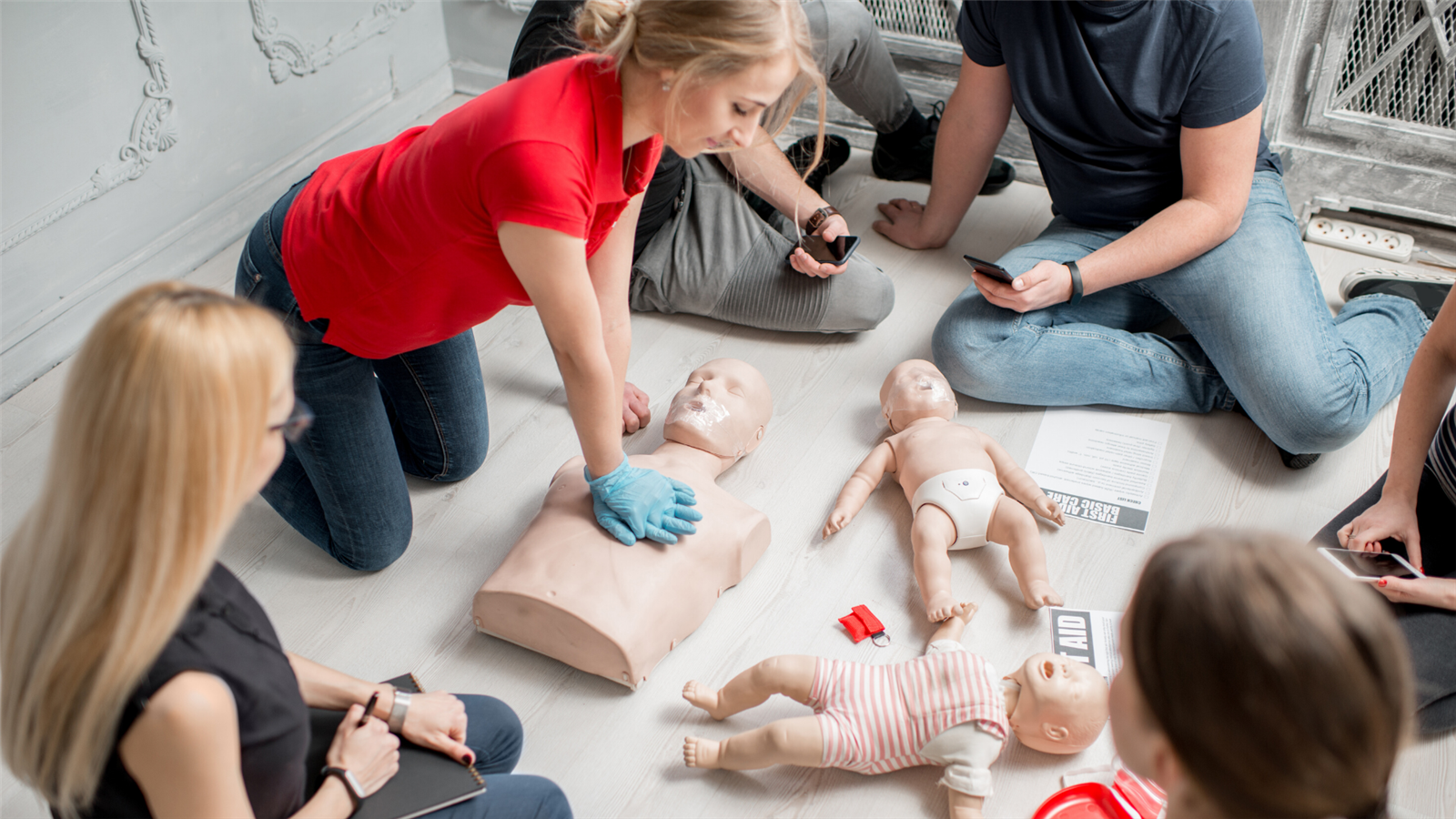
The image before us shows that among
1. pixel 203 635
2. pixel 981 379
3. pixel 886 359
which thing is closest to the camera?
Result: pixel 203 635

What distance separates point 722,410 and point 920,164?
1240mm

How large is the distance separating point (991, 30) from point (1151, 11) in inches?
14.0

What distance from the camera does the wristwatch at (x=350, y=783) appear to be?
118 centimetres

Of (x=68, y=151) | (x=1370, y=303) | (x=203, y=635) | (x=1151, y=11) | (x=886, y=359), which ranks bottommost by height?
(x=886, y=359)

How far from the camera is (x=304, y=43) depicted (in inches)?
108

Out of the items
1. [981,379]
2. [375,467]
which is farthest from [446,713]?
[981,379]

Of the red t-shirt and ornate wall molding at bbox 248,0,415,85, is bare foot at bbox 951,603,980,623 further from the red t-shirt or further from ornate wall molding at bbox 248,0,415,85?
ornate wall molding at bbox 248,0,415,85

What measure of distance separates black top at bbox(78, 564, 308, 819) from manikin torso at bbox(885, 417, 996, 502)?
3.88 ft

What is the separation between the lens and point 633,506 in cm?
163

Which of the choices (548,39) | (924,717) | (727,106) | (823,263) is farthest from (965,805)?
(548,39)

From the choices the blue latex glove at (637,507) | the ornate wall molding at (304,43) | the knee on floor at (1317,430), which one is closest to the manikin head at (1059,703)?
the blue latex glove at (637,507)

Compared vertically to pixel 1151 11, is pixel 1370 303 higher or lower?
lower

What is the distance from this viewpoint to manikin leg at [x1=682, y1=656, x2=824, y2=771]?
145 centimetres

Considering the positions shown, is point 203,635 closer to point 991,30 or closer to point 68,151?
point 68,151
